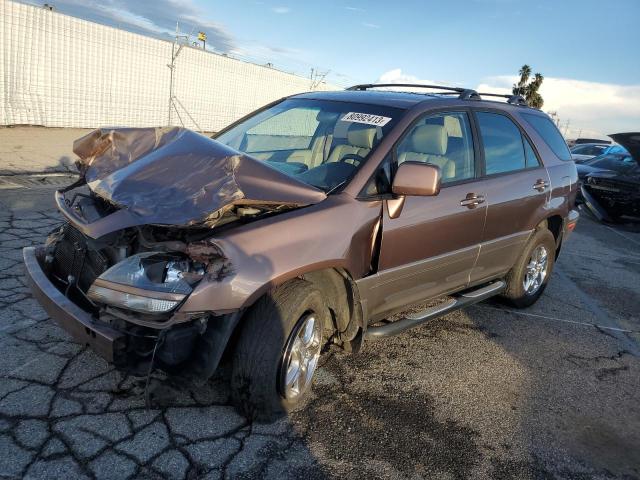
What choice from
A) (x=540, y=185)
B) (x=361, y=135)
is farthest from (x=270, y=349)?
(x=540, y=185)

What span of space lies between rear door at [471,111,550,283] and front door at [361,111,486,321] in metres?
0.17

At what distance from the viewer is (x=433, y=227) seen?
360 cm

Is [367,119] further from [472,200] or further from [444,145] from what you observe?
[472,200]

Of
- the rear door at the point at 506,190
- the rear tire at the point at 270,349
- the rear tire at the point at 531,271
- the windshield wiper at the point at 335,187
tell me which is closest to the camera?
the rear tire at the point at 270,349

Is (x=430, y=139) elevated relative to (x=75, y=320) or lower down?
elevated

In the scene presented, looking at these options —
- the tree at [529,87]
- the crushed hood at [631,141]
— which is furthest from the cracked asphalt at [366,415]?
the tree at [529,87]

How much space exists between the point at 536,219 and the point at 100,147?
3724mm

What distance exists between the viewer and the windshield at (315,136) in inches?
134

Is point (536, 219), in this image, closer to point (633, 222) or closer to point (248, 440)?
point (248, 440)

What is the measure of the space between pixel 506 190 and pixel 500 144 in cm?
41

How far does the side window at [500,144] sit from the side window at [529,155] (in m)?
0.05

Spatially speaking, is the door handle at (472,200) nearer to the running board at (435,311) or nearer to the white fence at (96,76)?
the running board at (435,311)

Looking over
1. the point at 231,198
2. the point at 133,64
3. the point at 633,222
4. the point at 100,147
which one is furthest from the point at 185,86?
the point at 231,198

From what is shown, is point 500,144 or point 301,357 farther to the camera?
point 500,144
